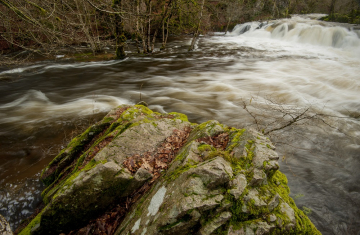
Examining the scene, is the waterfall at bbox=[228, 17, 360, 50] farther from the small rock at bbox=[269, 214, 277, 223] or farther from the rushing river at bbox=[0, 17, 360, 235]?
the small rock at bbox=[269, 214, 277, 223]

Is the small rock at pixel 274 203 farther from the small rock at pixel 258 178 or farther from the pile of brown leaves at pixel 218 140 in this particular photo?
the pile of brown leaves at pixel 218 140

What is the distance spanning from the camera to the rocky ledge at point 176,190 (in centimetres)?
209

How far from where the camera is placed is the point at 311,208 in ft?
13.5

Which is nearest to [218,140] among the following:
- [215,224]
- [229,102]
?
[215,224]

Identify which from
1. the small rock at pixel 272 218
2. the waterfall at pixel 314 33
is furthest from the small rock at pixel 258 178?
the waterfall at pixel 314 33

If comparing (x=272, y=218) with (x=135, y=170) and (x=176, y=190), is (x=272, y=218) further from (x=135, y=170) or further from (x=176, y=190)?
(x=135, y=170)

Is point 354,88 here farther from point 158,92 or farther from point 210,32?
point 210,32

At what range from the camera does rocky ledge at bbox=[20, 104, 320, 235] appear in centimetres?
209

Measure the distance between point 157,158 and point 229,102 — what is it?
6430 millimetres

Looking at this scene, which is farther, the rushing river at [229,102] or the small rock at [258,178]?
the rushing river at [229,102]

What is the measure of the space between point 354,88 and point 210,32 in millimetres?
24251

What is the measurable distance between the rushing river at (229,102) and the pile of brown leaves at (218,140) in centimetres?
211

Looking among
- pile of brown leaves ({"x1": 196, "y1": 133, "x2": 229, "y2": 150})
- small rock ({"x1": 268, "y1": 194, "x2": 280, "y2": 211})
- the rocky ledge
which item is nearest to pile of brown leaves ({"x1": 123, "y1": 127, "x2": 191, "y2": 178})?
the rocky ledge

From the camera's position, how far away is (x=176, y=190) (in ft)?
7.44
